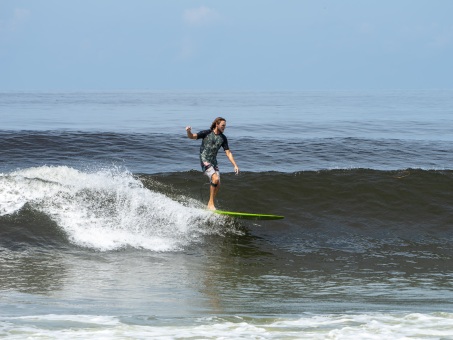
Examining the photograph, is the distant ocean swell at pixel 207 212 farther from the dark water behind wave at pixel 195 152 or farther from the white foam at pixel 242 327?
the white foam at pixel 242 327

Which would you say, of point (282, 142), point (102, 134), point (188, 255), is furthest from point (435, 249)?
point (102, 134)

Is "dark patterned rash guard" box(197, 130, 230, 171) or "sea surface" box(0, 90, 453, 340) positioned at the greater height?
"dark patterned rash guard" box(197, 130, 230, 171)

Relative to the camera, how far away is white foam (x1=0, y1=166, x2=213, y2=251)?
12206mm

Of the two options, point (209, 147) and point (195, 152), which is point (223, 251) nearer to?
point (209, 147)

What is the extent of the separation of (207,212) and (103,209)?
82.3 inches

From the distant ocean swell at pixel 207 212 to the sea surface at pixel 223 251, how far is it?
1.8 inches

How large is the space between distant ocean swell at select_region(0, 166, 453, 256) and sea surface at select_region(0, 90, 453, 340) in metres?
0.04

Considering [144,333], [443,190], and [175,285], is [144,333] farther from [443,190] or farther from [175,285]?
[443,190]

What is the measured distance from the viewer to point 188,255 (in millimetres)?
11375

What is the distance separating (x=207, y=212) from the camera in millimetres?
13305

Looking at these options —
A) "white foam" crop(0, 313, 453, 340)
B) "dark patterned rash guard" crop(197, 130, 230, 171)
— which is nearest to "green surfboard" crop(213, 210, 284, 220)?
"dark patterned rash guard" crop(197, 130, 230, 171)

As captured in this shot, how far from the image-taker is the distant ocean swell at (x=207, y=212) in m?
12.6

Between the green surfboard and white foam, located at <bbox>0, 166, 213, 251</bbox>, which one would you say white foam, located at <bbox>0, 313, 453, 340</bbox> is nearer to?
white foam, located at <bbox>0, 166, 213, 251</bbox>

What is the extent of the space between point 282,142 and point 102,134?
7201 mm
